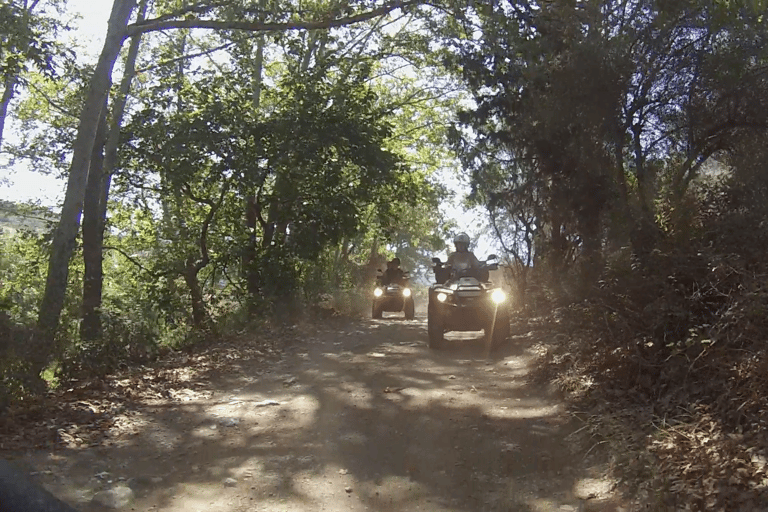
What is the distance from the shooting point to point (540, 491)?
580 cm

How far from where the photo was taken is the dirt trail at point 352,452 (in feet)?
18.7

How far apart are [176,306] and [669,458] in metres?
14.6

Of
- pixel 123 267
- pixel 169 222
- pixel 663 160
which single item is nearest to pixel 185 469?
pixel 663 160

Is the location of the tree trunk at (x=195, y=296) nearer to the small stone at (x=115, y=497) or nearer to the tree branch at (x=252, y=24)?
the tree branch at (x=252, y=24)

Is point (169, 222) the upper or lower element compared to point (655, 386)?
upper

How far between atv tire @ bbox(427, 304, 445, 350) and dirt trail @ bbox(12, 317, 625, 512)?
231 centimetres

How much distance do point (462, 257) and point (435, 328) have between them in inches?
59.6

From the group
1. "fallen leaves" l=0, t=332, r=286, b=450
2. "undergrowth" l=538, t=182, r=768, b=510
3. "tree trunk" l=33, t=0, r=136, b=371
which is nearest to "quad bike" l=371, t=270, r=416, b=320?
"fallen leaves" l=0, t=332, r=286, b=450

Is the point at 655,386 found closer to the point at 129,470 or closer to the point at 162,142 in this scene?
the point at 129,470

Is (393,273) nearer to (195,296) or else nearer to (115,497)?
(195,296)

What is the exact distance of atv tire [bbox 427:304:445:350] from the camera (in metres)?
12.9

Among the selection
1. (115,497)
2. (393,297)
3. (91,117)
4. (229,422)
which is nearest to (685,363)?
(229,422)

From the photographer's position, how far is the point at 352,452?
22.5 ft

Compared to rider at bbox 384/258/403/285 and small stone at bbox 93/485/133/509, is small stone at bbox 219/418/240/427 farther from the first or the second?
rider at bbox 384/258/403/285
